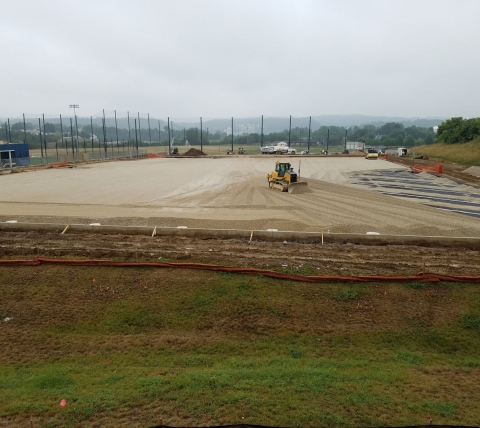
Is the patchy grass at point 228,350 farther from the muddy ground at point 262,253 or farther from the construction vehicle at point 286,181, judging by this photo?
the construction vehicle at point 286,181

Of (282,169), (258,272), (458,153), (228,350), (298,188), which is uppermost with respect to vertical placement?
(458,153)

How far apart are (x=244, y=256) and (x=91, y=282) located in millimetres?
4623

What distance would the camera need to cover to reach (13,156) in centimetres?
4244

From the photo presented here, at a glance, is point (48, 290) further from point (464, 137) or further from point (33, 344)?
point (464, 137)

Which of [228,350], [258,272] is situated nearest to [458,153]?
[258,272]

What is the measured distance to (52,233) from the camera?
49.5 feet

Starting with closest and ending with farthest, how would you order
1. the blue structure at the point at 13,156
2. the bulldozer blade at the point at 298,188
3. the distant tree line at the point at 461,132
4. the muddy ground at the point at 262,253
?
the muddy ground at the point at 262,253 < the bulldozer blade at the point at 298,188 < the blue structure at the point at 13,156 < the distant tree line at the point at 461,132

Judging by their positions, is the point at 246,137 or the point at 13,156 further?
the point at 246,137

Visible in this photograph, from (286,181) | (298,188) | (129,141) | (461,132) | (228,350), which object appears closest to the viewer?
(228,350)

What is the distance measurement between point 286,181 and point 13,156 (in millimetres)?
33498

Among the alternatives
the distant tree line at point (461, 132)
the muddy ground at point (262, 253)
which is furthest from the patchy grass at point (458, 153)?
the muddy ground at point (262, 253)

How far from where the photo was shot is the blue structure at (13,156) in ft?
129

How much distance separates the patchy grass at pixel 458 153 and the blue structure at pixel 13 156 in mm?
50036

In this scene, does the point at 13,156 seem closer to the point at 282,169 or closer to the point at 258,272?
the point at 282,169
